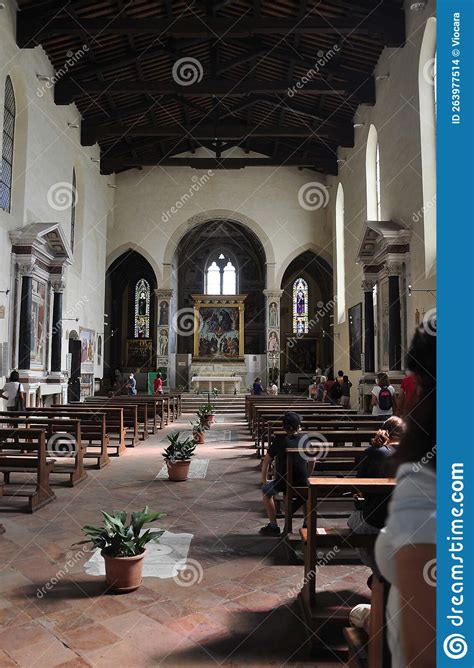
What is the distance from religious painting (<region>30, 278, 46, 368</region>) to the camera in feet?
44.2

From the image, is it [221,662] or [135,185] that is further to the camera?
[135,185]

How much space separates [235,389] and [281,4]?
1480 centimetres

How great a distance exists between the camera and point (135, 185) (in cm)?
2411

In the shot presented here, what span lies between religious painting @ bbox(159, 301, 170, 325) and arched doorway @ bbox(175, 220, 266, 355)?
16.2ft

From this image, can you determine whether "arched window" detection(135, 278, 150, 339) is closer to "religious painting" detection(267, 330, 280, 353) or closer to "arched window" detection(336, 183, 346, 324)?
"religious painting" detection(267, 330, 280, 353)

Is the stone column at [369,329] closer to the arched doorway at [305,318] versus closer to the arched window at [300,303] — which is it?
the arched doorway at [305,318]

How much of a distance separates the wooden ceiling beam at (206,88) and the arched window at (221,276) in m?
14.5

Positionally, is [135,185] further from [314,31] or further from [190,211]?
[314,31]

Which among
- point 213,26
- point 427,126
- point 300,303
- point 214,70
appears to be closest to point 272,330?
point 300,303

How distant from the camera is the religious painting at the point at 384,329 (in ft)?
43.1

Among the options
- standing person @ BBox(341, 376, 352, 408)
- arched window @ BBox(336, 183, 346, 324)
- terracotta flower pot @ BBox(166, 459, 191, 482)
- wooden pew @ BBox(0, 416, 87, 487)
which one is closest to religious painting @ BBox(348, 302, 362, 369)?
standing person @ BBox(341, 376, 352, 408)

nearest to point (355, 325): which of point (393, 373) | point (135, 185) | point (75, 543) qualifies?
point (393, 373)

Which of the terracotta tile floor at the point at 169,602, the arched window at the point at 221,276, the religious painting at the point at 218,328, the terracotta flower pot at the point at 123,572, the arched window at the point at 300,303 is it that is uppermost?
the arched window at the point at 221,276

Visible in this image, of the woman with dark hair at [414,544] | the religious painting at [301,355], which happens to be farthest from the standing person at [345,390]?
the woman with dark hair at [414,544]
